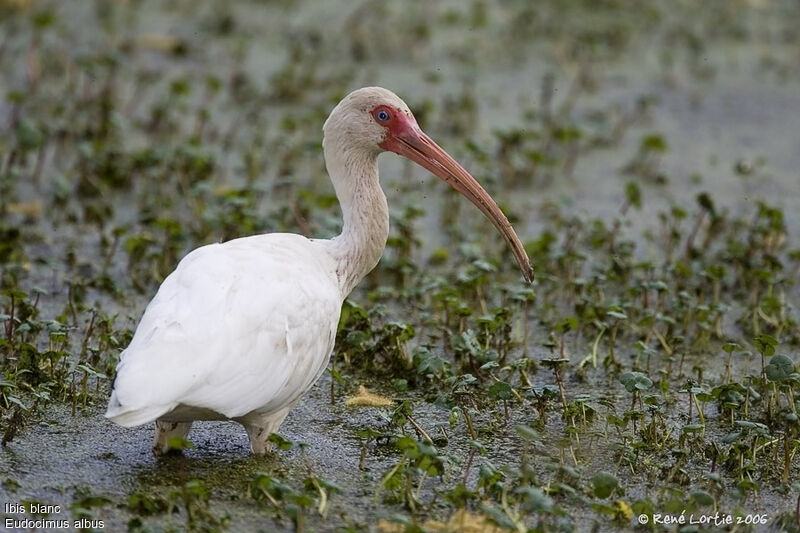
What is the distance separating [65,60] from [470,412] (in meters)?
5.34

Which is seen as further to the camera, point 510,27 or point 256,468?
point 510,27

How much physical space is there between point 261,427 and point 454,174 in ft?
4.29

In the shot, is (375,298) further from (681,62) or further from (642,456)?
(681,62)

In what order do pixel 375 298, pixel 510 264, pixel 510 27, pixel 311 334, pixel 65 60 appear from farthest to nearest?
pixel 510 27
pixel 65 60
pixel 510 264
pixel 375 298
pixel 311 334

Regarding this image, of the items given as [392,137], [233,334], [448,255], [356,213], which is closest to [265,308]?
[233,334]

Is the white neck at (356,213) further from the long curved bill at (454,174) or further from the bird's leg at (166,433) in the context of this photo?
the bird's leg at (166,433)

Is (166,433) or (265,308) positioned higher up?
(265,308)

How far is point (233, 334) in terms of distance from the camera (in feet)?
14.4

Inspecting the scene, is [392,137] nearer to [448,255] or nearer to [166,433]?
[166,433]

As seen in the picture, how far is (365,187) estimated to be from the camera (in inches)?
207

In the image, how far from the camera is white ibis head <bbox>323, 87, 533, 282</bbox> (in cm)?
524

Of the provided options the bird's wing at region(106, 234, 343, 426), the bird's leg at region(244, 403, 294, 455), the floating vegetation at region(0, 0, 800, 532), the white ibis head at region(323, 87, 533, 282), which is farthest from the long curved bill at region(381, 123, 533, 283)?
the bird's leg at region(244, 403, 294, 455)

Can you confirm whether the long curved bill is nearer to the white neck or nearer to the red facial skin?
the red facial skin

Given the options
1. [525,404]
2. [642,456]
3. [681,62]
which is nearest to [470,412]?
[525,404]
